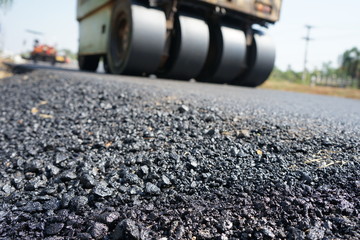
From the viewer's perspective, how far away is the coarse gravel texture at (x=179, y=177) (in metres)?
1.05

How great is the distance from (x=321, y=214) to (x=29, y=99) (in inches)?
121

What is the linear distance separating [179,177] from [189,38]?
410 cm

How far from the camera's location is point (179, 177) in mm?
1355

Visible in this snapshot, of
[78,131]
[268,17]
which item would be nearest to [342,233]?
[78,131]

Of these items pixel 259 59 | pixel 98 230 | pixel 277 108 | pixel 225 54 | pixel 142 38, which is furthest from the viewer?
pixel 259 59

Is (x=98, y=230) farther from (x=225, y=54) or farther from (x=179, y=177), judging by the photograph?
(x=225, y=54)

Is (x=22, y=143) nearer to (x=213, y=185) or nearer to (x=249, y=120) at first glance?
(x=213, y=185)

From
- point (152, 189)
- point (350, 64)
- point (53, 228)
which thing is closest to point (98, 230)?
point (53, 228)

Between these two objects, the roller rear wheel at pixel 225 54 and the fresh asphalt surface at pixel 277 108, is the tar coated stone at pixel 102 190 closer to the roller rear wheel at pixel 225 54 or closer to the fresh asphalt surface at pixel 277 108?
the fresh asphalt surface at pixel 277 108

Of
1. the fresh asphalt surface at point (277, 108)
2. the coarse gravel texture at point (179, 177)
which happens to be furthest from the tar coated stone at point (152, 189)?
the fresh asphalt surface at point (277, 108)

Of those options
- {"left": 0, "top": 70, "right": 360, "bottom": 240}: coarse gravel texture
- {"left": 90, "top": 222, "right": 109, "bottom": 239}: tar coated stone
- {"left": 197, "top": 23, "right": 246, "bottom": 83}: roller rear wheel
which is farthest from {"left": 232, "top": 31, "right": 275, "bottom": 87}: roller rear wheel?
{"left": 90, "top": 222, "right": 109, "bottom": 239}: tar coated stone

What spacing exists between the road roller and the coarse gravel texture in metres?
2.79

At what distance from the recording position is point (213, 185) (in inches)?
50.6

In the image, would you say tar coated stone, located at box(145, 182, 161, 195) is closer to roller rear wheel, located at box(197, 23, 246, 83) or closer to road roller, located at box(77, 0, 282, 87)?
road roller, located at box(77, 0, 282, 87)
